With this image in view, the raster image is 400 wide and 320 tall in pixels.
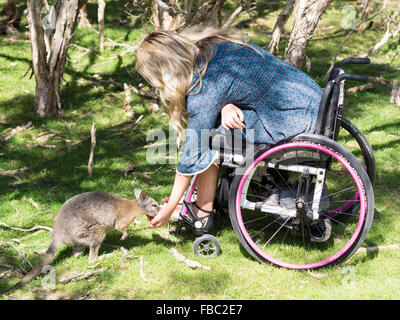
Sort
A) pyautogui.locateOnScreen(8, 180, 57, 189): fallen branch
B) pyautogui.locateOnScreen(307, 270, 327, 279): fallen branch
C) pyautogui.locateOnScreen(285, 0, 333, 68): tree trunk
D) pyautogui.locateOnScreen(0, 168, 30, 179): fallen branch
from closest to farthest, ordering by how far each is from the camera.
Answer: pyautogui.locateOnScreen(307, 270, 327, 279): fallen branch
pyautogui.locateOnScreen(285, 0, 333, 68): tree trunk
pyautogui.locateOnScreen(8, 180, 57, 189): fallen branch
pyautogui.locateOnScreen(0, 168, 30, 179): fallen branch

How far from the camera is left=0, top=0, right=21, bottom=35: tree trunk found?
870 centimetres

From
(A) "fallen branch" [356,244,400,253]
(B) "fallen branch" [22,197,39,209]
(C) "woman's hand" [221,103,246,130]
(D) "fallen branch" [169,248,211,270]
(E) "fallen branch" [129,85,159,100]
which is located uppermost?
(C) "woman's hand" [221,103,246,130]

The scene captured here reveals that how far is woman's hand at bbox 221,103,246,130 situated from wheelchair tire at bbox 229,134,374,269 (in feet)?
0.85

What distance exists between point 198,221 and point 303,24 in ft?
7.94

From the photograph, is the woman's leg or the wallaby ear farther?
the wallaby ear

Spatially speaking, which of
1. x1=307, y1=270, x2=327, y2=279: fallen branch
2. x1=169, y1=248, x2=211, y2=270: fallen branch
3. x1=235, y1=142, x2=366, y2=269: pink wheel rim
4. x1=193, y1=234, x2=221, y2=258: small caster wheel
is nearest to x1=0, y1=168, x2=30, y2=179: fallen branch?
x1=169, y1=248, x2=211, y2=270: fallen branch

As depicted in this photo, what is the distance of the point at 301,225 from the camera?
139 inches

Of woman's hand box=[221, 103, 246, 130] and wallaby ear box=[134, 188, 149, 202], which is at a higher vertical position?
woman's hand box=[221, 103, 246, 130]

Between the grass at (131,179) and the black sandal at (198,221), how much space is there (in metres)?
0.24

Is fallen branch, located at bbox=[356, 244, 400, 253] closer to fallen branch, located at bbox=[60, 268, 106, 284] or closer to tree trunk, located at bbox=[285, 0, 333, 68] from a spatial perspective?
fallen branch, located at bbox=[60, 268, 106, 284]

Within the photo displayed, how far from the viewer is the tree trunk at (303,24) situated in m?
4.70

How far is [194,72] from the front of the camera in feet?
10.9

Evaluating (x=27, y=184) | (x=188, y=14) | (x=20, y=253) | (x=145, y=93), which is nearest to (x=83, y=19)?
(x=145, y=93)

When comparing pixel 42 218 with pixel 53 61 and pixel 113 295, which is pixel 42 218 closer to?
pixel 113 295
